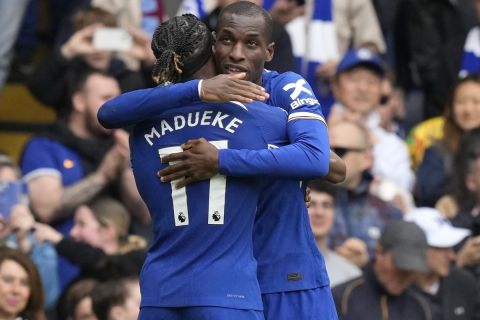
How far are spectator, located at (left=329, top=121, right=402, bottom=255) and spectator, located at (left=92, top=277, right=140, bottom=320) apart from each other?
1.85m

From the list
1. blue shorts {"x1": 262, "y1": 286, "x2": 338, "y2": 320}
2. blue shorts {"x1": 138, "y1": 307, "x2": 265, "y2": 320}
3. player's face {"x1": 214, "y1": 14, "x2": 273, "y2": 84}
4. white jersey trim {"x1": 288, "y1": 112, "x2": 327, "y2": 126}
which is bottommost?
blue shorts {"x1": 138, "y1": 307, "x2": 265, "y2": 320}

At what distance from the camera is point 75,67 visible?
1055 cm

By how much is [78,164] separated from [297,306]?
151 inches

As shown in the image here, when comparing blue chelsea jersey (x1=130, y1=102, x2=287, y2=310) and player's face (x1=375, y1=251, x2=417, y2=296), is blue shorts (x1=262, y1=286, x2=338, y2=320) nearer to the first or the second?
blue chelsea jersey (x1=130, y1=102, x2=287, y2=310)

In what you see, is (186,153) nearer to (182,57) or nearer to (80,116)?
(182,57)

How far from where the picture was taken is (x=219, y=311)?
6.05 meters

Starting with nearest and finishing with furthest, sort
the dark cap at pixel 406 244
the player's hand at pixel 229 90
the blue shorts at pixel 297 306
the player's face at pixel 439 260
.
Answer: the player's hand at pixel 229 90, the blue shorts at pixel 297 306, the dark cap at pixel 406 244, the player's face at pixel 439 260

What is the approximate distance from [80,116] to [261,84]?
12.5 ft

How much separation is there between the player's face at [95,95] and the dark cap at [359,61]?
6.74 feet

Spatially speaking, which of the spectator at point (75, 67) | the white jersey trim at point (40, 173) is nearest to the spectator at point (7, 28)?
the spectator at point (75, 67)

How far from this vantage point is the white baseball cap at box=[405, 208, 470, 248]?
386 inches

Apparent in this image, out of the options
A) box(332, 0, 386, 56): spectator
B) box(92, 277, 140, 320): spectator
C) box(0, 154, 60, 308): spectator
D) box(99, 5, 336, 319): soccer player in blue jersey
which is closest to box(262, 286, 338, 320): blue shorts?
box(99, 5, 336, 319): soccer player in blue jersey

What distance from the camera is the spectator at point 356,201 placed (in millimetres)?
10219

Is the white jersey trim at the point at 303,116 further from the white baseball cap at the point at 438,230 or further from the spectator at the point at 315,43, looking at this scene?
the spectator at the point at 315,43
